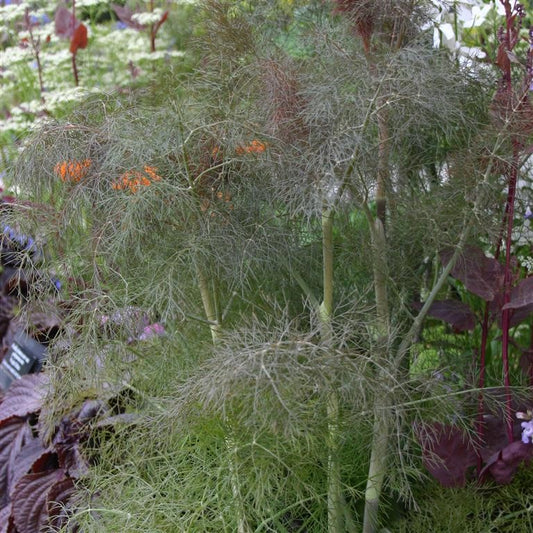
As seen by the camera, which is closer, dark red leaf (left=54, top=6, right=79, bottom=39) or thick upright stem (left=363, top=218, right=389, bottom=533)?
thick upright stem (left=363, top=218, right=389, bottom=533)

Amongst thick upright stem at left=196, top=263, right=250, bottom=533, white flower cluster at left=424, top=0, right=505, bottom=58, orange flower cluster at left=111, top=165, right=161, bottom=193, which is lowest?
thick upright stem at left=196, top=263, right=250, bottom=533

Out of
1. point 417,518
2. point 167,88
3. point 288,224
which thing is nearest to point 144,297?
point 288,224

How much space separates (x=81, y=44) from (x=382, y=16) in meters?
1.47

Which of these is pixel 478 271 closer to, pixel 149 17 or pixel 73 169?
pixel 73 169

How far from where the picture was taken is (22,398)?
5.81 feet

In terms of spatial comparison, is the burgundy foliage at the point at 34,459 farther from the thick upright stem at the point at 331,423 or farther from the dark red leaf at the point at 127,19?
the dark red leaf at the point at 127,19

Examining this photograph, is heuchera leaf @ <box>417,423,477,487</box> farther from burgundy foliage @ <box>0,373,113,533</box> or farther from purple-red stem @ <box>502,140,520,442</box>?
burgundy foliage @ <box>0,373,113,533</box>

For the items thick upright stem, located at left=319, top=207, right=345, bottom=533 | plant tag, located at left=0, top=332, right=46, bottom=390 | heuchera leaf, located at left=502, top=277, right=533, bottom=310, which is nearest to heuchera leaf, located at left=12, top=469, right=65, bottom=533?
plant tag, located at left=0, top=332, right=46, bottom=390

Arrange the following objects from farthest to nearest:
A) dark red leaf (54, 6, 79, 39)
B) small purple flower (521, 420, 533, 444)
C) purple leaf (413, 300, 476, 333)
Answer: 1. dark red leaf (54, 6, 79, 39)
2. purple leaf (413, 300, 476, 333)
3. small purple flower (521, 420, 533, 444)

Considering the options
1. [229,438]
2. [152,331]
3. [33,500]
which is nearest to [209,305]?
[152,331]

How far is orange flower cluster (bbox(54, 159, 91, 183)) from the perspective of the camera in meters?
1.18

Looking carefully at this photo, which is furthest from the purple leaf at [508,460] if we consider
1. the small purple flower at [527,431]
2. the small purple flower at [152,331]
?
the small purple flower at [152,331]

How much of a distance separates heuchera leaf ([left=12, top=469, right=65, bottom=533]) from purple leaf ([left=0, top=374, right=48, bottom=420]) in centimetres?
17

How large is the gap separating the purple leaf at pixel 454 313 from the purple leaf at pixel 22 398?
852 mm
